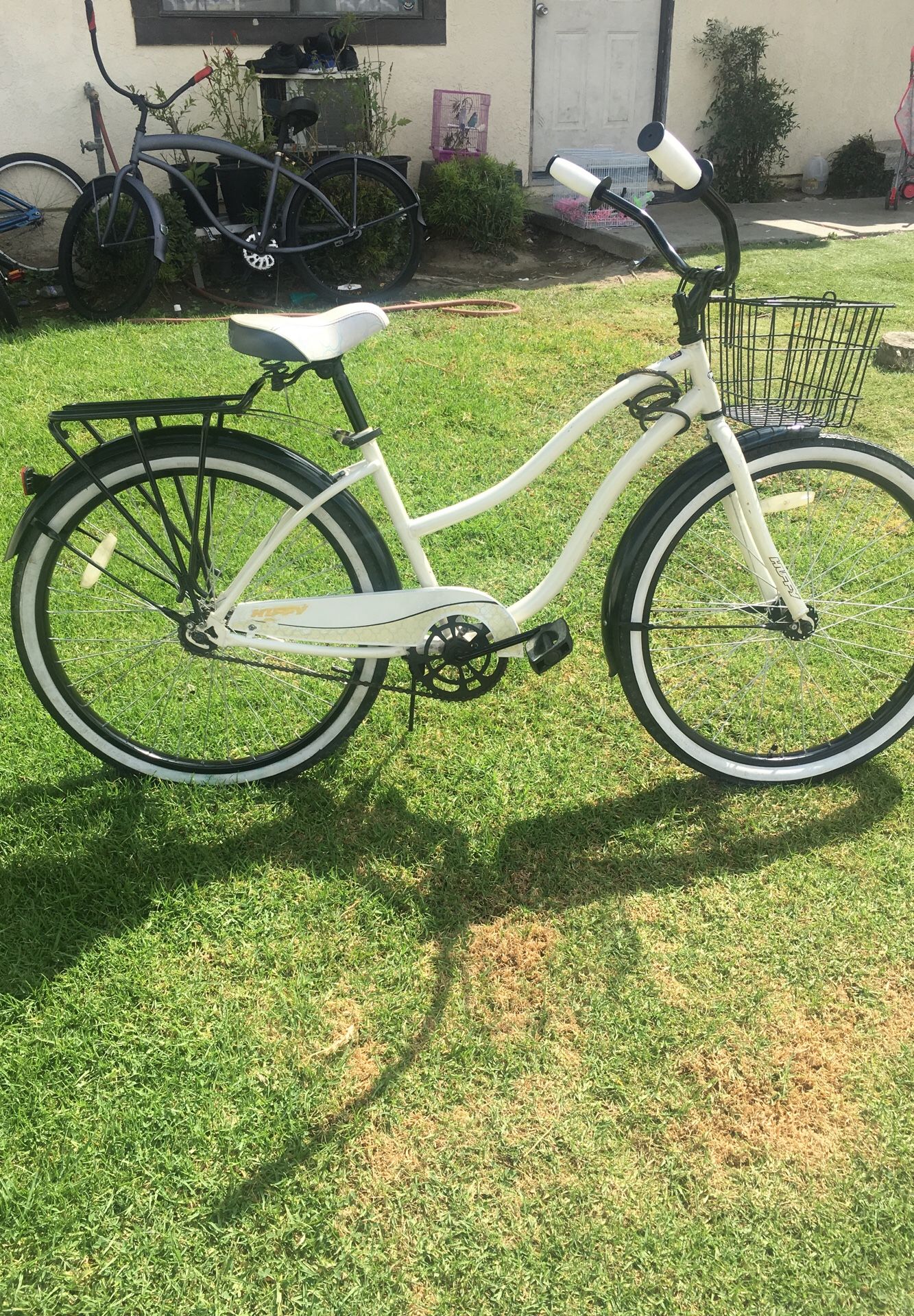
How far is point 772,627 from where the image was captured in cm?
239

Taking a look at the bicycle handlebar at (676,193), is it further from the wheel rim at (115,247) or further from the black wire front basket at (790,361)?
the wheel rim at (115,247)

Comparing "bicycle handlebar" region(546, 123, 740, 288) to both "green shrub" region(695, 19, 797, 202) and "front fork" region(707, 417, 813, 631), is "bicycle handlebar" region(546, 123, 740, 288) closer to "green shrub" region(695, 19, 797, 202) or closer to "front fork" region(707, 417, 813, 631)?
"front fork" region(707, 417, 813, 631)

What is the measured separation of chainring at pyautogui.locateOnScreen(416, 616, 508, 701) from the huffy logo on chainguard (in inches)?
12.1

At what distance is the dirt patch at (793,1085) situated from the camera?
1.73 meters

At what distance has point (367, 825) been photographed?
2.39 meters

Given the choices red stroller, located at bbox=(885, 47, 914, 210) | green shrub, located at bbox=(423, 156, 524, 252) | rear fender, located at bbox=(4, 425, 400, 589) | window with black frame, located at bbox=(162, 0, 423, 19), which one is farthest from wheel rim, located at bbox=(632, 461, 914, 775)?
red stroller, located at bbox=(885, 47, 914, 210)

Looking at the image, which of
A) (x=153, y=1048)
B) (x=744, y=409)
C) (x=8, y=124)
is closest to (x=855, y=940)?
(x=744, y=409)

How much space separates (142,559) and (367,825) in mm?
1419

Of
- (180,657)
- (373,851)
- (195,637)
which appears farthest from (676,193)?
(180,657)

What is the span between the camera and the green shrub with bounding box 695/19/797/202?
30.1ft

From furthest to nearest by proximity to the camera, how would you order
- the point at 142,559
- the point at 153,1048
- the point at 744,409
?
the point at 142,559, the point at 744,409, the point at 153,1048

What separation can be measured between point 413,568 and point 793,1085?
4.63 ft

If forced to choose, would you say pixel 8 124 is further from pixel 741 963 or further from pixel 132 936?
pixel 741 963

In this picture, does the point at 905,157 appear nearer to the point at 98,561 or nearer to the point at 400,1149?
the point at 98,561
